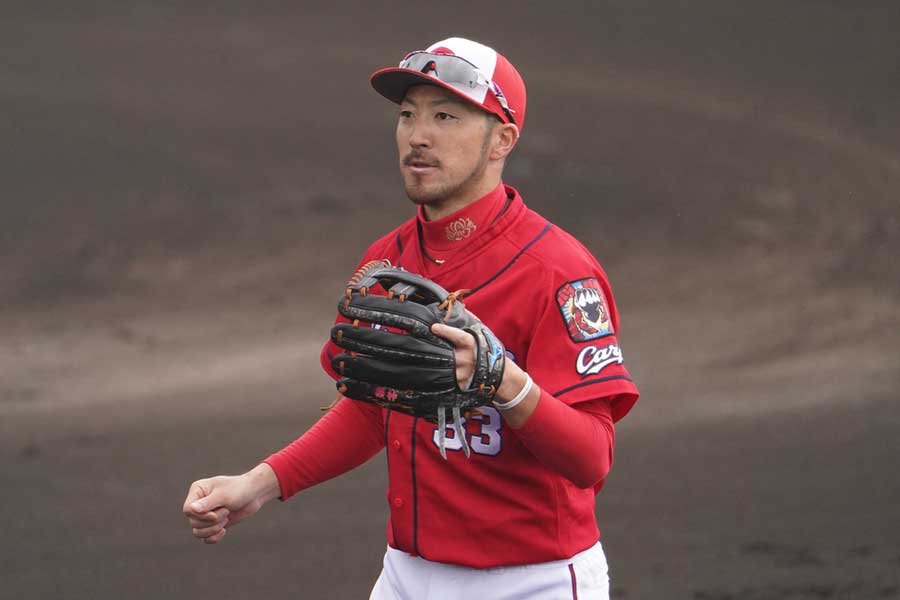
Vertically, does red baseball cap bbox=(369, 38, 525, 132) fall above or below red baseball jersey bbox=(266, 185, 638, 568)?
above

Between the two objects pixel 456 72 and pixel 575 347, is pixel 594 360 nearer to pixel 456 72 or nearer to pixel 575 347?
pixel 575 347

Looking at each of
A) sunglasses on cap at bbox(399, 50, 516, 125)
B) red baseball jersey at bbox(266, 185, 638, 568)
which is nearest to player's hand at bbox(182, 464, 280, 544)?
red baseball jersey at bbox(266, 185, 638, 568)

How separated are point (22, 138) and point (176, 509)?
3.81 m

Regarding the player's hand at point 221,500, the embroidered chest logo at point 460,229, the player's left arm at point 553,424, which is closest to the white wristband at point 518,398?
the player's left arm at point 553,424

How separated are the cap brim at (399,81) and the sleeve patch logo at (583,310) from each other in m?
0.39

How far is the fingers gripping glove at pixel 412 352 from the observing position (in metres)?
1.98

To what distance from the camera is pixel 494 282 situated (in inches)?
89.2

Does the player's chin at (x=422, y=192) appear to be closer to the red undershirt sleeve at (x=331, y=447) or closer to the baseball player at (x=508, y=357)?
the baseball player at (x=508, y=357)

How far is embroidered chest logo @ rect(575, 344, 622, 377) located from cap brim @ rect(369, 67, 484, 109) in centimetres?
50

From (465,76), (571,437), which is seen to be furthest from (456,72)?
(571,437)

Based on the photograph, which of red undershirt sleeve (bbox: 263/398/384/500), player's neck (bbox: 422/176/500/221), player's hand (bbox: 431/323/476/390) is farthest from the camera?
red undershirt sleeve (bbox: 263/398/384/500)

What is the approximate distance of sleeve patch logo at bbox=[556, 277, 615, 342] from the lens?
7.16ft

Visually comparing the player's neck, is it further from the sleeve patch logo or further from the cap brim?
the sleeve patch logo

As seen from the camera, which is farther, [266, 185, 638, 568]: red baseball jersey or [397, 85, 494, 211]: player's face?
[397, 85, 494, 211]: player's face
